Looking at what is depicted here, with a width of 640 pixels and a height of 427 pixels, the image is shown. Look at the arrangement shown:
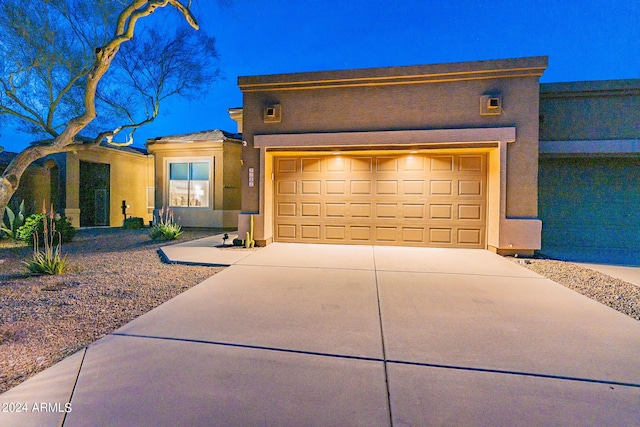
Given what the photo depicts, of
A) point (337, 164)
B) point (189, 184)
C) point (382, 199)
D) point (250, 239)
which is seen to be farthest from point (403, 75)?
point (189, 184)

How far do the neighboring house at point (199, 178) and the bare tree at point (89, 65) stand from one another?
156cm

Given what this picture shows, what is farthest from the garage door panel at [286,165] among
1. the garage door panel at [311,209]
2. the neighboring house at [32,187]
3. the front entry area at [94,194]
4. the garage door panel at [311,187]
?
the front entry area at [94,194]

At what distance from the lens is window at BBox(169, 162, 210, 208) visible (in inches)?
484

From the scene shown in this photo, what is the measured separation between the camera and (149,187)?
17.0 m

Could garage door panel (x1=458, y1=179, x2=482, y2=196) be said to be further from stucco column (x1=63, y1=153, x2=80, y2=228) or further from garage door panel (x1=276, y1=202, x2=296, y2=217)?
stucco column (x1=63, y1=153, x2=80, y2=228)

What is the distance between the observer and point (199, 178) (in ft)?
40.7

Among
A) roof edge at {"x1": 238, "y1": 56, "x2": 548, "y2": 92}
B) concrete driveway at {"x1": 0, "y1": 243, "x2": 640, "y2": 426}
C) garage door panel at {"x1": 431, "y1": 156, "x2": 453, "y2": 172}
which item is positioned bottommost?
concrete driveway at {"x1": 0, "y1": 243, "x2": 640, "y2": 426}

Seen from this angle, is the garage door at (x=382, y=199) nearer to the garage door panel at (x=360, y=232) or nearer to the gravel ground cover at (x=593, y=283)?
the garage door panel at (x=360, y=232)

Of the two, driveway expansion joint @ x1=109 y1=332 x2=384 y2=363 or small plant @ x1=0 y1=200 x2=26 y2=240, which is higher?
small plant @ x1=0 y1=200 x2=26 y2=240

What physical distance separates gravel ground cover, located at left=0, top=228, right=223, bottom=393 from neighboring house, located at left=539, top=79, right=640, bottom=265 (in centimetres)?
884

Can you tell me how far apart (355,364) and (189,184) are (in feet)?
38.5

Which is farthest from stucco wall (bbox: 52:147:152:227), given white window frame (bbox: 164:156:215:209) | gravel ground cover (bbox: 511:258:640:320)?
gravel ground cover (bbox: 511:258:640:320)

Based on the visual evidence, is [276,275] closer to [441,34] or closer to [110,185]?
[110,185]

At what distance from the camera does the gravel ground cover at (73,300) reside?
2.72m
